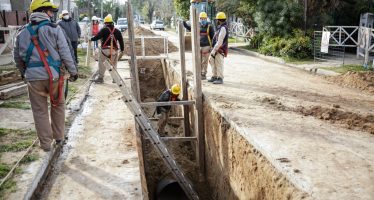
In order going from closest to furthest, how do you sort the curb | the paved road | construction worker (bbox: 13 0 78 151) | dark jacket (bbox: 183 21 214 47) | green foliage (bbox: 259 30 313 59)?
the paved road, construction worker (bbox: 13 0 78 151), dark jacket (bbox: 183 21 214 47), the curb, green foliage (bbox: 259 30 313 59)

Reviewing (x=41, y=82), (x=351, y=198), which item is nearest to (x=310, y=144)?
(x=351, y=198)

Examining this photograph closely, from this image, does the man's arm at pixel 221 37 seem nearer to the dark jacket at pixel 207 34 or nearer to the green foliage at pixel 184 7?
the dark jacket at pixel 207 34

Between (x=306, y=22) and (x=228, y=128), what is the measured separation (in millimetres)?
12400

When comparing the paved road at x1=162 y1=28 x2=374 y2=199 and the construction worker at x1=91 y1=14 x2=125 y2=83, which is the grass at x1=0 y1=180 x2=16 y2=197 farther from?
the construction worker at x1=91 y1=14 x2=125 y2=83

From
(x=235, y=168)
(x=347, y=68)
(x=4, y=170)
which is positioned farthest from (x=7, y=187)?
(x=347, y=68)

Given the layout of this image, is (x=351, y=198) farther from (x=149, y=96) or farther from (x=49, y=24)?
(x=149, y=96)

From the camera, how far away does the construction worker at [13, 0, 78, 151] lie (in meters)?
4.86

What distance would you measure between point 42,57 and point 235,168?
3.35 metres

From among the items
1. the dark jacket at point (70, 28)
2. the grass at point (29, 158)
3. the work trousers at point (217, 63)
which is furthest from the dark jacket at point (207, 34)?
the grass at point (29, 158)

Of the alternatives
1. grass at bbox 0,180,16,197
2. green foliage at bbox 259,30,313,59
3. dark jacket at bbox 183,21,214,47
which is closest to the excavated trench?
dark jacket at bbox 183,21,214,47

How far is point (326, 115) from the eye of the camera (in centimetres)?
671

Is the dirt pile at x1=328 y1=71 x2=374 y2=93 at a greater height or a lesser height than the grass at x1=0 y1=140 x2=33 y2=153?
greater

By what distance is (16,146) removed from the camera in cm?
561

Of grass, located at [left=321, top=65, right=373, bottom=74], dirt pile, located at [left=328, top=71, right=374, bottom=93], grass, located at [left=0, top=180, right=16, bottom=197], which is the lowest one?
grass, located at [left=0, top=180, right=16, bottom=197]
